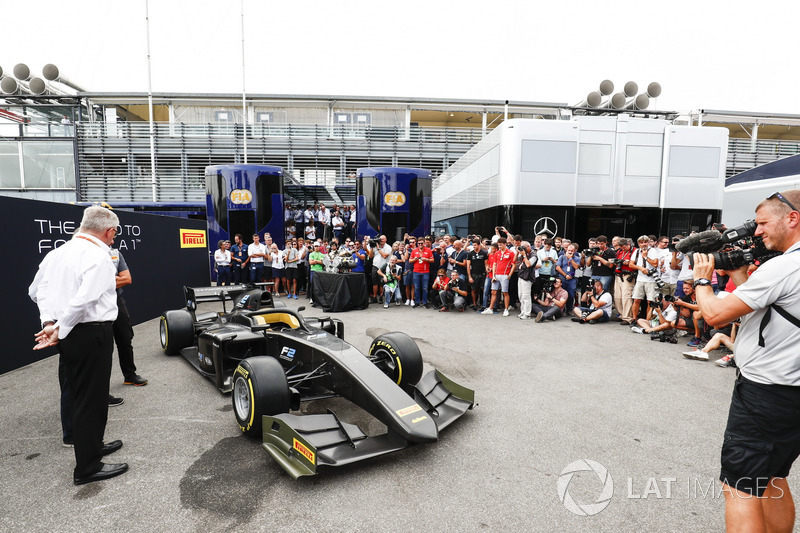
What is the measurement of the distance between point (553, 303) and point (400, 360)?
6.08 metres

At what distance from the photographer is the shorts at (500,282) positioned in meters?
9.76

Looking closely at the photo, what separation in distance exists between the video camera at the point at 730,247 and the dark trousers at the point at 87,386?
3662 millimetres

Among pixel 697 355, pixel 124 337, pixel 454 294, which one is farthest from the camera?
pixel 454 294

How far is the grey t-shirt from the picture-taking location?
5.98ft

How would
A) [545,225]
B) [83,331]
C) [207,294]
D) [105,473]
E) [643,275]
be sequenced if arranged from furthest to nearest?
[545,225], [643,275], [207,294], [105,473], [83,331]

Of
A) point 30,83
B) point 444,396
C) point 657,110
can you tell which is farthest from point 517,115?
point 30,83

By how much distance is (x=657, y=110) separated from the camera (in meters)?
25.8

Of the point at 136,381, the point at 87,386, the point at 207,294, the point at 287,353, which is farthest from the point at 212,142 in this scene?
the point at 87,386

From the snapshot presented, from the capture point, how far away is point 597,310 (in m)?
8.77

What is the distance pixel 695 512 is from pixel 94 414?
405cm

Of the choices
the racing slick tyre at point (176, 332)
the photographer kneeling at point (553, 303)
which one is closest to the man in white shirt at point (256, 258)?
the racing slick tyre at point (176, 332)

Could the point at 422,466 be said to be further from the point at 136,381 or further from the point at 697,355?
the point at 697,355

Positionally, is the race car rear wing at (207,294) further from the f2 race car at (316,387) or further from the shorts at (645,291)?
the shorts at (645,291)

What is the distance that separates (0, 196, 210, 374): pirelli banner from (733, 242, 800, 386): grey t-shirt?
7.37 meters
